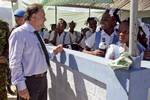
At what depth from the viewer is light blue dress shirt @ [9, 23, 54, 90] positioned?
3877 millimetres

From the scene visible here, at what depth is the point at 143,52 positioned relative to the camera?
12.5ft

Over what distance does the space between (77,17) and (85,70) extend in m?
10.7

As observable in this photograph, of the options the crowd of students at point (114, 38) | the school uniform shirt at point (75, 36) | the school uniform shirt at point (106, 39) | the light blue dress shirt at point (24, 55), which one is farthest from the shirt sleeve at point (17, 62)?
the school uniform shirt at point (75, 36)

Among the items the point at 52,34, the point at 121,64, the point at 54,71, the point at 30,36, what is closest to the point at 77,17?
the point at 52,34

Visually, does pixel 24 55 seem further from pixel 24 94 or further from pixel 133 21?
pixel 133 21

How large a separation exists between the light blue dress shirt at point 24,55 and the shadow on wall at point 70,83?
36 cm

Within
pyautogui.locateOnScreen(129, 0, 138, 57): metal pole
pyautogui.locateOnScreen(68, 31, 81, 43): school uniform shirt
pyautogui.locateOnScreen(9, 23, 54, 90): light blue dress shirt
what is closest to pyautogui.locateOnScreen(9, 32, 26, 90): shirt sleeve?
pyautogui.locateOnScreen(9, 23, 54, 90): light blue dress shirt

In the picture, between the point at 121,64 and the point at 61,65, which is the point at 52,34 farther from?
the point at 121,64

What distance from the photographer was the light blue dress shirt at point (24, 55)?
3.88m

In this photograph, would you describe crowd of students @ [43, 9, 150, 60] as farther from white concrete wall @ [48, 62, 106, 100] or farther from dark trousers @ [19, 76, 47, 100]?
dark trousers @ [19, 76, 47, 100]

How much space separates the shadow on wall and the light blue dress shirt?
1.18ft

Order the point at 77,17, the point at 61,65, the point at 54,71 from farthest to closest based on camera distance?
1. the point at 77,17
2. the point at 54,71
3. the point at 61,65

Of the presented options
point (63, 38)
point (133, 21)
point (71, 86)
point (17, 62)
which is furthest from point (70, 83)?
point (63, 38)

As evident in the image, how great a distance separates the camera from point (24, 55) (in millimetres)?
3971
